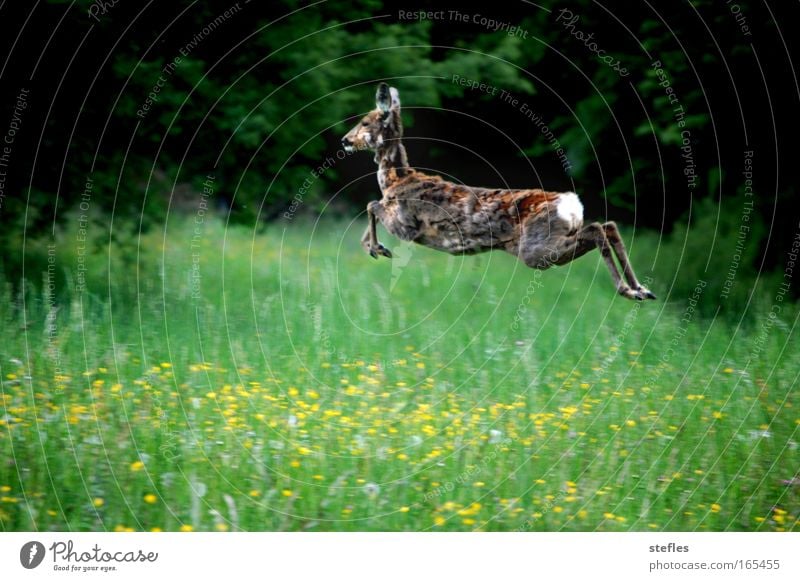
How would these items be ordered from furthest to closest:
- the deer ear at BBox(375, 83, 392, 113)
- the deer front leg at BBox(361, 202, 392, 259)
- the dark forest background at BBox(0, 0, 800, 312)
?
the dark forest background at BBox(0, 0, 800, 312) → the deer ear at BBox(375, 83, 392, 113) → the deer front leg at BBox(361, 202, 392, 259)

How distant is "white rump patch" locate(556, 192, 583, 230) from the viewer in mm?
7082

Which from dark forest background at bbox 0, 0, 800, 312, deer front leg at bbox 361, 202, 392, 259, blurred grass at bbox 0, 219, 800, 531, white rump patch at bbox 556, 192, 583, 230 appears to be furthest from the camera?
dark forest background at bbox 0, 0, 800, 312

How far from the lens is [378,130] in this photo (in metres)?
7.44

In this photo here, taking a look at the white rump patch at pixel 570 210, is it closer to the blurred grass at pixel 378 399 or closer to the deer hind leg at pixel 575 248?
the deer hind leg at pixel 575 248

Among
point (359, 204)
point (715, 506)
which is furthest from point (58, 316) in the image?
point (715, 506)

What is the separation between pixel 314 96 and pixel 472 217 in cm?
227

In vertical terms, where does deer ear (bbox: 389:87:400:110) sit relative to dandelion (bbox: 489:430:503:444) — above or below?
above

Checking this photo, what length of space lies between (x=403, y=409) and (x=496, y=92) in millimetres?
3451

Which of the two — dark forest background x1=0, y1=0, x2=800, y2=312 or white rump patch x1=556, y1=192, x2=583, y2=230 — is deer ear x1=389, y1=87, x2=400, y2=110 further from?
dark forest background x1=0, y1=0, x2=800, y2=312

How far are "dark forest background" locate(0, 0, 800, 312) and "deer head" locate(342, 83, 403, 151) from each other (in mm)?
1413

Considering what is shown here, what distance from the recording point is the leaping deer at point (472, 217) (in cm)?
712

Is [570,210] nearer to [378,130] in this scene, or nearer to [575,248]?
[575,248]

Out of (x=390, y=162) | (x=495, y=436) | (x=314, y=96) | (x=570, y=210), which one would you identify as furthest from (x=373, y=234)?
(x=314, y=96)

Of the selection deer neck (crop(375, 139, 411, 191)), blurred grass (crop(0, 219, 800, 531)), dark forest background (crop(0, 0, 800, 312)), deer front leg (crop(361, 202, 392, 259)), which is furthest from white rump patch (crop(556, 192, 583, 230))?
dark forest background (crop(0, 0, 800, 312))
